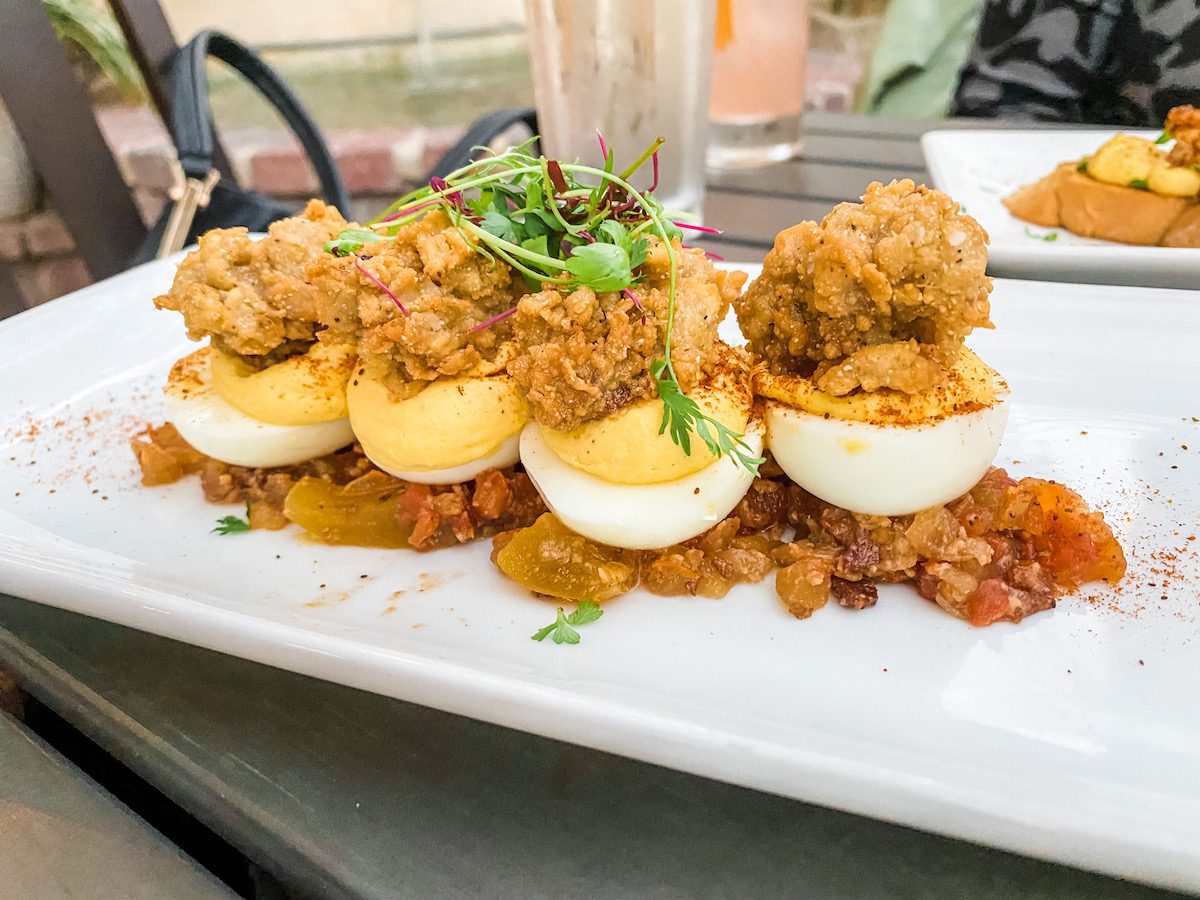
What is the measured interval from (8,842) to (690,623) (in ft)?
4.71

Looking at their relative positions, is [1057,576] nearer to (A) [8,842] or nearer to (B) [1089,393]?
(B) [1089,393]

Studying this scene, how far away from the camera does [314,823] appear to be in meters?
1.58

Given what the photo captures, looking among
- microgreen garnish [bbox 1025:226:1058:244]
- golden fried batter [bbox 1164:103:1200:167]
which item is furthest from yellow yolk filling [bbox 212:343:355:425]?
golden fried batter [bbox 1164:103:1200:167]

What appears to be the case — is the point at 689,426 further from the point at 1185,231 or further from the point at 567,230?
the point at 1185,231

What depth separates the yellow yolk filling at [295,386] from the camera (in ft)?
7.37

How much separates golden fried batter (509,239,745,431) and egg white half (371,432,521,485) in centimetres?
25

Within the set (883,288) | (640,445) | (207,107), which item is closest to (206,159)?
(207,107)

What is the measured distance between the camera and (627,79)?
3387 mm

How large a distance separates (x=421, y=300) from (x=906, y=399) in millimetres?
1123

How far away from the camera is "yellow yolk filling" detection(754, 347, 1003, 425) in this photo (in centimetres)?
179

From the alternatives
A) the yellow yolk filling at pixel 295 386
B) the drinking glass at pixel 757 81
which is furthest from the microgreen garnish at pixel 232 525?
the drinking glass at pixel 757 81

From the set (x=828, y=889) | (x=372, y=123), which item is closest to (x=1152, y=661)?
(x=828, y=889)

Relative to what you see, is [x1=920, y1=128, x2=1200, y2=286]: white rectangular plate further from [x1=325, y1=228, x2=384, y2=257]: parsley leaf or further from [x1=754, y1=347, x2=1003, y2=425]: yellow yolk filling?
[x1=325, y1=228, x2=384, y2=257]: parsley leaf

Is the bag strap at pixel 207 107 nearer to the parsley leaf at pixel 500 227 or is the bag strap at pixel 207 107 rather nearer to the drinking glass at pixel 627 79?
the drinking glass at pixel 627 79
